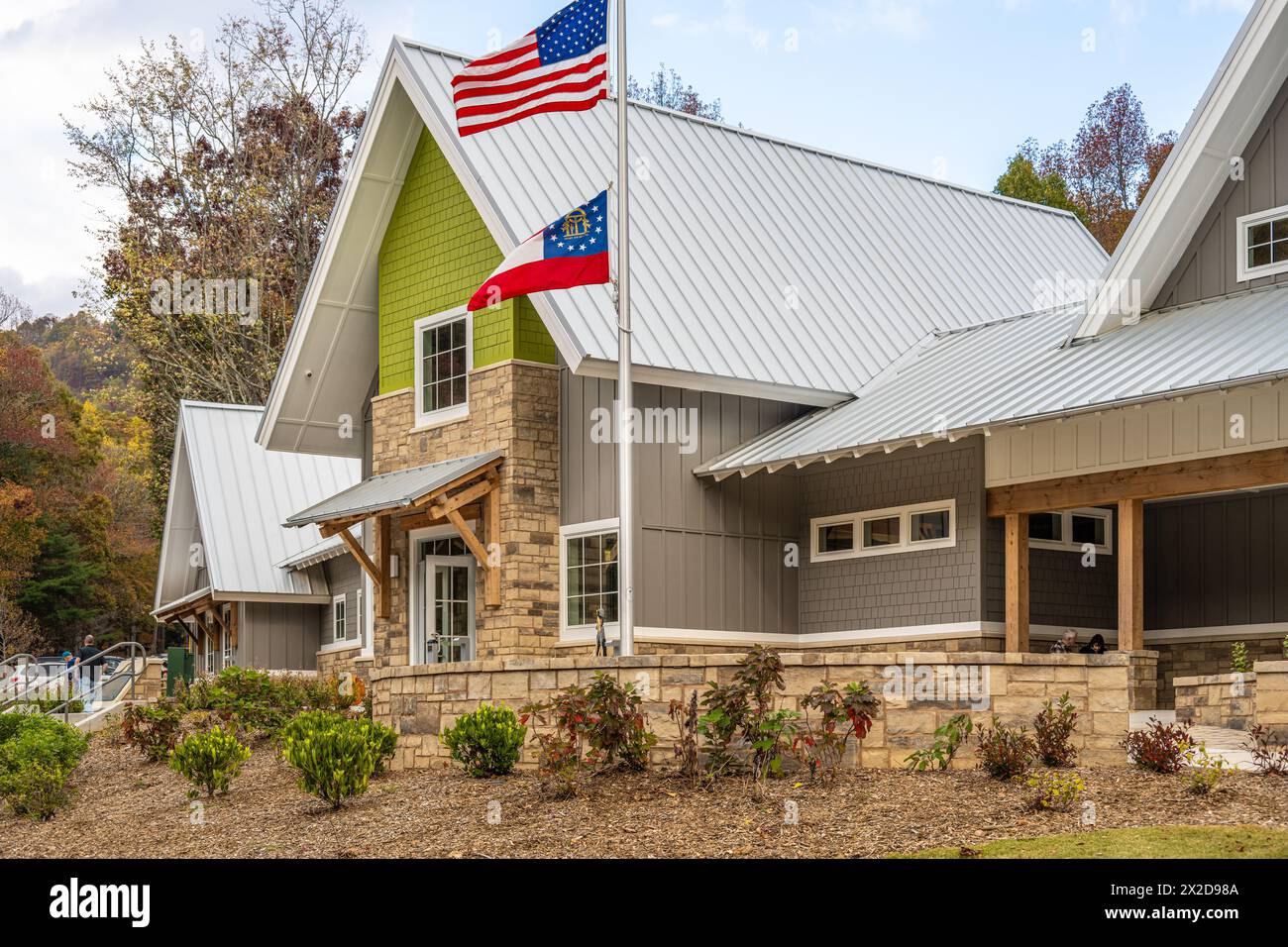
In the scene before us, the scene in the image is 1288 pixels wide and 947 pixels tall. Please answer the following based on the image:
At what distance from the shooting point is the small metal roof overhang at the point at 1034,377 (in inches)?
614

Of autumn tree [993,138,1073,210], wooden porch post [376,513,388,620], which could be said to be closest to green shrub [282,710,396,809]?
wooden porch post [376,513,388,620]

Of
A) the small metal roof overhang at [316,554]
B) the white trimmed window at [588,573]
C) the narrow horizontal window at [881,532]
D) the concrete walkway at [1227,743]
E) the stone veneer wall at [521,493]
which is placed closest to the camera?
the concrete walkway at [1227,743]

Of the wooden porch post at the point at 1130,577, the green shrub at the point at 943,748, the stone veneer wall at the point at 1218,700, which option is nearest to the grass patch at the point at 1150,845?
the green shrub at the point at 943,748

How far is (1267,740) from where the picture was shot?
12867 millimetres

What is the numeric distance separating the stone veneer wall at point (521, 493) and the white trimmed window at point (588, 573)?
0.14 meters

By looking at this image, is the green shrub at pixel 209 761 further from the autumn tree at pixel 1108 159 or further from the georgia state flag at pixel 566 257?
the autumn tree at pixel 1108 159

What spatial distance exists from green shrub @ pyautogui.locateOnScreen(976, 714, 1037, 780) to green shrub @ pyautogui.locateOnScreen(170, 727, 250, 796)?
284 inches

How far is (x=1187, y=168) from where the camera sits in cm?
1727

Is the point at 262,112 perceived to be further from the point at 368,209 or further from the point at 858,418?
the point at 858,418

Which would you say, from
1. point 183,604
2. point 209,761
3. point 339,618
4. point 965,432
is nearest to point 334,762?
point 209,761

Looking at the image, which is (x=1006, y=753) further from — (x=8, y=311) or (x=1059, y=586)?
(x=8, y=311)

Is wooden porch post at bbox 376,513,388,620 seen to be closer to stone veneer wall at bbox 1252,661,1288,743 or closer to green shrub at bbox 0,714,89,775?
green shrub at bbox 0,714,89,775

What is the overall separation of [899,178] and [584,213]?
1198cm

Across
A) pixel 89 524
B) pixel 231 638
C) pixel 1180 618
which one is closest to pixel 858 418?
pixel 1180 618
